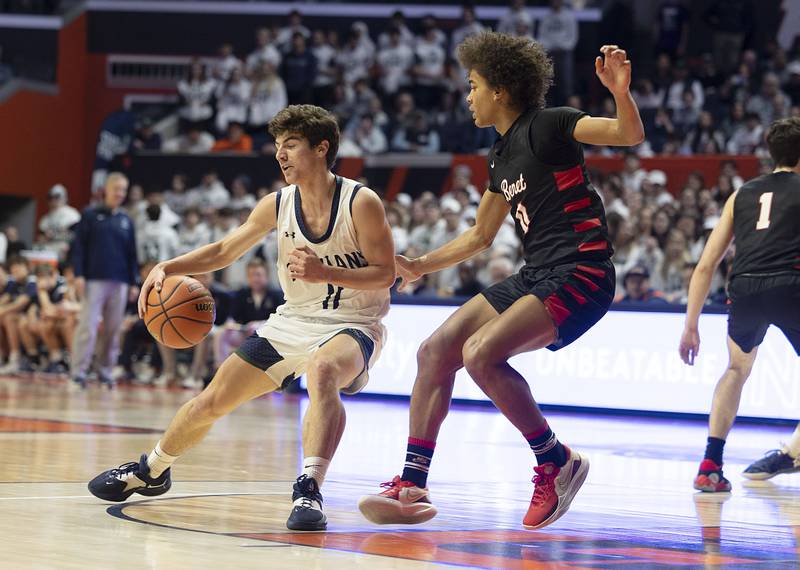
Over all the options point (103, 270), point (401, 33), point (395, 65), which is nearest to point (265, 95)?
point (395, 65)

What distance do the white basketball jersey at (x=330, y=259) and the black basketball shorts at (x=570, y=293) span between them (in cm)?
68

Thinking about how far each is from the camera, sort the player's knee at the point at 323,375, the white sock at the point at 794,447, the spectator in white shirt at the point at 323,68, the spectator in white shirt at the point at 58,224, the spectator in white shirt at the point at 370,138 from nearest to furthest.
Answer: the player's knee at the point at 323,375 → the white sock at the point at 794,447 → the spectator in white shirt at the point at 58,224 → the spectator in white shirt at the point at 370,138 → the spectator in white shirt at the point at 323,68

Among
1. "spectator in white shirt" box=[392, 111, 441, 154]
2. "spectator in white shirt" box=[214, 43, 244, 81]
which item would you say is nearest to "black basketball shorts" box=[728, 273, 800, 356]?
"spectator in white shirt" box=[392, 111, 441, 154]

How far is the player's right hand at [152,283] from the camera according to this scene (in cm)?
550

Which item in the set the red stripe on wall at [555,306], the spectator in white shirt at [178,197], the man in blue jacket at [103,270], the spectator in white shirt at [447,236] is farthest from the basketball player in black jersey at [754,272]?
the spectator in white shirt at [178,197]

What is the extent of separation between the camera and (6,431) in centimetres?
866

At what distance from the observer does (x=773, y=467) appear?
7387mm

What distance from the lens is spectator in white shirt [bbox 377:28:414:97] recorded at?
19.8 meters

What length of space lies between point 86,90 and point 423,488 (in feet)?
66.1

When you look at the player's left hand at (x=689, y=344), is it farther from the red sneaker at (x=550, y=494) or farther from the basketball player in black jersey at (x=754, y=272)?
the red sneaker at (x=550, y=494)

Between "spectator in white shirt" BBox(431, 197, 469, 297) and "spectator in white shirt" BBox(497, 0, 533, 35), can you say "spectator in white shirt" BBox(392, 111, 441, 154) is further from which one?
"spectator in white shirt" BBox(431, 197, 469, 297)

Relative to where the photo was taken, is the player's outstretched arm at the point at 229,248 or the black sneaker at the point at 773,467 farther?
the black sneaker at the point at 773,467

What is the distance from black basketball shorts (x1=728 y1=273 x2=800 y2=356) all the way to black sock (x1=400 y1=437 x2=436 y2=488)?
8.13 ft

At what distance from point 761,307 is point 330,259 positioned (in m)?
2.60
